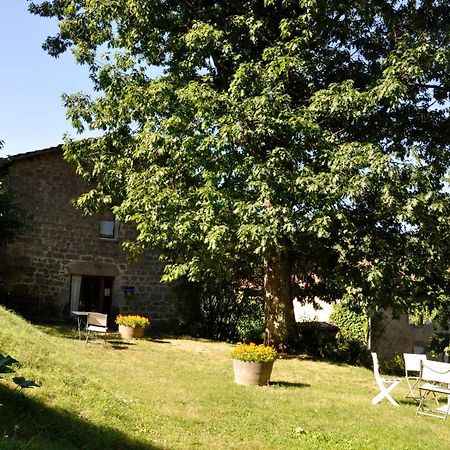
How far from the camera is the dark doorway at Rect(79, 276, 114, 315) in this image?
18.5 metres

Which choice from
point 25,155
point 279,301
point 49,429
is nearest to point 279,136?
point 279,301

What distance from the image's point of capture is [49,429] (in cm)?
504

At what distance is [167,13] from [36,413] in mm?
11277

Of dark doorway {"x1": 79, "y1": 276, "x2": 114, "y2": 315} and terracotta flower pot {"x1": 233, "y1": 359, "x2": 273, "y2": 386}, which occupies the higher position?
dark doorway {"x1": 79, "y1": 276, "x2": 114, "y2": 315}

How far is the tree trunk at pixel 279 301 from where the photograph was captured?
1436 cm

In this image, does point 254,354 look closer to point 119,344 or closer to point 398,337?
point 119,344

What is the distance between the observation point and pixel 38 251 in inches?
695

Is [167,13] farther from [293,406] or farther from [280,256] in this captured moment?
[293,406]

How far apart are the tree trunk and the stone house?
582 centimetres

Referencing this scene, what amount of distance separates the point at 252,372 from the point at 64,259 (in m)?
10.4

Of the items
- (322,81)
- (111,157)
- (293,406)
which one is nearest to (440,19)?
(322,81)

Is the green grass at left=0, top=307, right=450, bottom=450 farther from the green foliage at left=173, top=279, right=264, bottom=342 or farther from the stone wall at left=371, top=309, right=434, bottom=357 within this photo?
the stone wall at left=371, top=309, right=434, bottom=357

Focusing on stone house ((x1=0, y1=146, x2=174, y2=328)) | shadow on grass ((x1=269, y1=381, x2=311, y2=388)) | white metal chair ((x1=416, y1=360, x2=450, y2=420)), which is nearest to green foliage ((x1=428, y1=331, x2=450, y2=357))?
shadow on grass ((x1=269, y1=381, x2=311, y2=388))

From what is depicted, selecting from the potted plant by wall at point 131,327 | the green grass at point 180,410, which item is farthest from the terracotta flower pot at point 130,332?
the green grass at point 180,410
